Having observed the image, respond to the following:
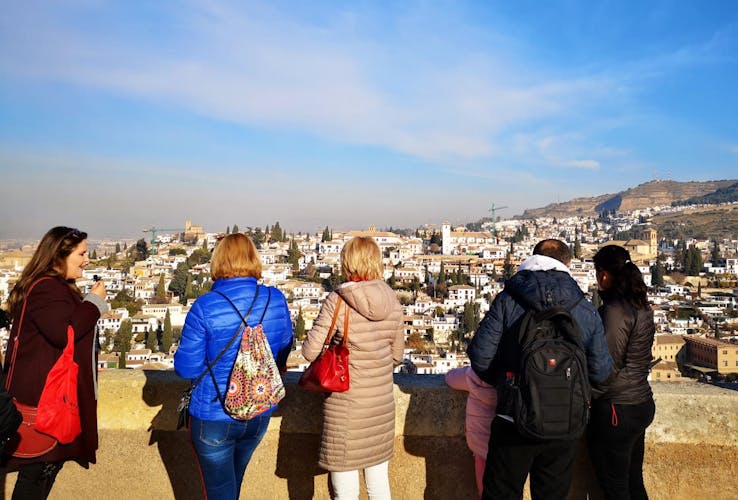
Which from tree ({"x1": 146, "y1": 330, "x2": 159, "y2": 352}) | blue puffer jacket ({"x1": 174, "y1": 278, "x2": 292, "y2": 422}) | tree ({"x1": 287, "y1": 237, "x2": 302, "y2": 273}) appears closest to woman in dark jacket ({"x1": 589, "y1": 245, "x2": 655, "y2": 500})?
blue puffer jacket ({"x1": 174, "y1": 278, "x2": 292, "y2": 422})

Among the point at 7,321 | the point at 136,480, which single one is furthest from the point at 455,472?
the point at 7,321

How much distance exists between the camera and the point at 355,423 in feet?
5.63

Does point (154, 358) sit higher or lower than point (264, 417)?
lower

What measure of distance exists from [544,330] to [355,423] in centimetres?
65

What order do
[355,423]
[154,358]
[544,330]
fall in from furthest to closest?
1. [154,358]
2. [355,423]
3. [544,330]

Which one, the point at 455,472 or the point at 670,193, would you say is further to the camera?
the point at 670,193

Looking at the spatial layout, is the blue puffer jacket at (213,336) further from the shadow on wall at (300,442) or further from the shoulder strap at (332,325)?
the shadow on wall at (300,442)

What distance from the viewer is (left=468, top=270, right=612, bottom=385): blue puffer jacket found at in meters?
1.54

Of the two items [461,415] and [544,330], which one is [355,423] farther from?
[544,330]

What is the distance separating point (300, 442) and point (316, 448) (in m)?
0.07

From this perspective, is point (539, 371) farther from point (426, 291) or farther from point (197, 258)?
point (197, 258)

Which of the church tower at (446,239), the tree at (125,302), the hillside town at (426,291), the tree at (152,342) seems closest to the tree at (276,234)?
the hillside town at (426,291)

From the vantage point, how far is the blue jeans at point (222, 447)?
1666 mm

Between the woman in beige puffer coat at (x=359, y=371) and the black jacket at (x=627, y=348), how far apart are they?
0.69 metres
